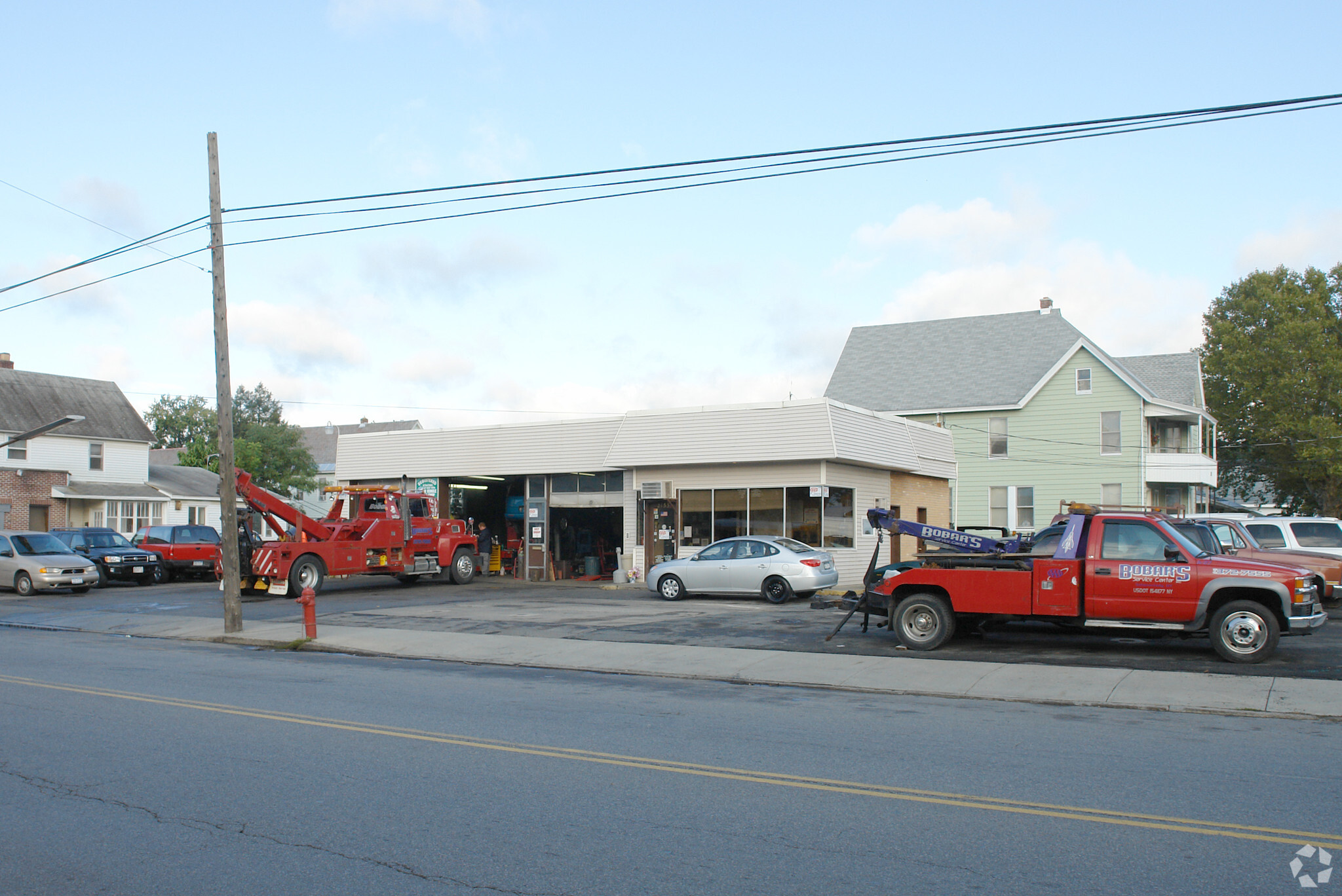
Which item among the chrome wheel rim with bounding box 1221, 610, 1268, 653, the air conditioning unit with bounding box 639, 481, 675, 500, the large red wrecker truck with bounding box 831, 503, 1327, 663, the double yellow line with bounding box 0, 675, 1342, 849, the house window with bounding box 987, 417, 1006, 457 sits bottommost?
the double yellow line with bounding box 0, 675, 1342, 849

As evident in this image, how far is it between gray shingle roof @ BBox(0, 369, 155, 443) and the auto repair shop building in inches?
868

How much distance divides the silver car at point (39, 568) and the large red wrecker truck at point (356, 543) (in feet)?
10.9

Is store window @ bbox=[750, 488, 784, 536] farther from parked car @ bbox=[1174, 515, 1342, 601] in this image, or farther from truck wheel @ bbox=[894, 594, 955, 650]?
truck wheel @ bbox=[894, 594, 955, 650]

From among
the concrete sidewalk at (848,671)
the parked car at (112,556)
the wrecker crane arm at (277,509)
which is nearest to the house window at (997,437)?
the wrecker crane arm at (277,509)

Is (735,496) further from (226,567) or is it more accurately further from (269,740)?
(269,740)

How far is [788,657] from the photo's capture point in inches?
559

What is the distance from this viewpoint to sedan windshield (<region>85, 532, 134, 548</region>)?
30.8m

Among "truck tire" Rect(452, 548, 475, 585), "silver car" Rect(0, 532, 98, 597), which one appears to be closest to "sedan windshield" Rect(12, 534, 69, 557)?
"silver car" Rect(0, 532, 98, 597)

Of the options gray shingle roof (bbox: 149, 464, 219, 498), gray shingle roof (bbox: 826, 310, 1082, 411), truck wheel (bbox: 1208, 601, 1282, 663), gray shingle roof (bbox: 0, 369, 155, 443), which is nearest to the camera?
truck wheel (bbox: 1208, 601, 1282, 663)

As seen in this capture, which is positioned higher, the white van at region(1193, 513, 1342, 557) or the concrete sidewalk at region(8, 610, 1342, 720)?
the white van at region(1193, 513, 1342, 557)

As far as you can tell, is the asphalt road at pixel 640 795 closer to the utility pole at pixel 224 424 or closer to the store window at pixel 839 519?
the utility pole at pixel 224 424

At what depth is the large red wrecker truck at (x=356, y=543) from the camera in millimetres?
24594

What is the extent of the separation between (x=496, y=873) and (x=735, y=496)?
21.7 meters

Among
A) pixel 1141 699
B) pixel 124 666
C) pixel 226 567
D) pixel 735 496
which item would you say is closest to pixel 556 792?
pixel 1141 699
